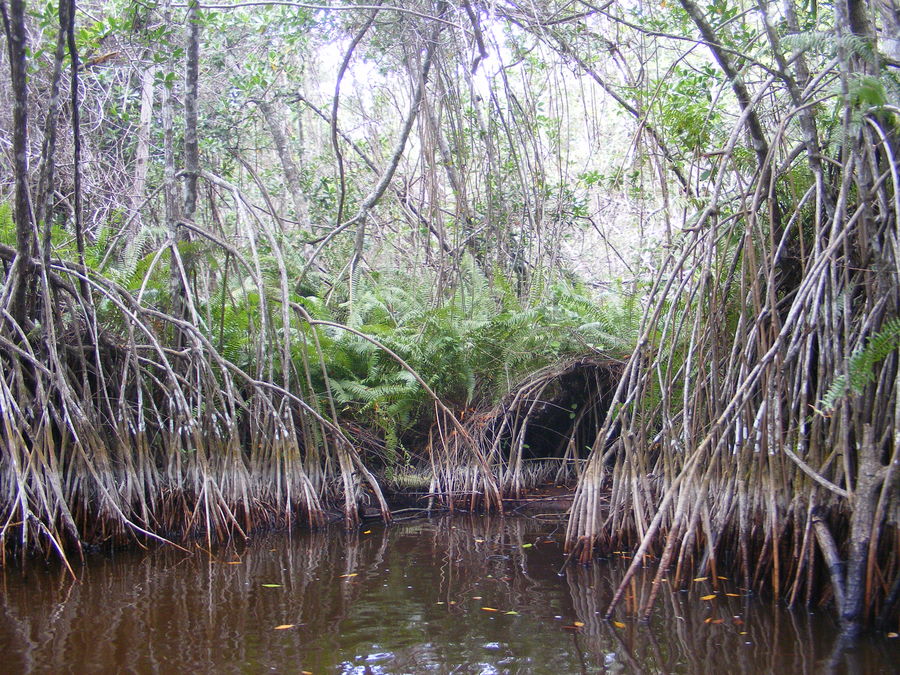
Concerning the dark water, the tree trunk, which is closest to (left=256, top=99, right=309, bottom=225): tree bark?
the tree trunk

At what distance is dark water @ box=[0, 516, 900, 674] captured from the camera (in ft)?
8.28

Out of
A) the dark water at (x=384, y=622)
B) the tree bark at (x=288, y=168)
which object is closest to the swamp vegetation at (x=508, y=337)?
the dark water at (x=384, y=622)

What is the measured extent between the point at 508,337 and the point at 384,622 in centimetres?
313

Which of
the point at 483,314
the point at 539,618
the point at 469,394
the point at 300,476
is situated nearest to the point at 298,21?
the point at 483,314

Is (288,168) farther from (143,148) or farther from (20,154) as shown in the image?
(20,154)

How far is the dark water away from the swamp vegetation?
19 cm

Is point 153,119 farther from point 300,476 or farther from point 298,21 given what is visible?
point 300,476

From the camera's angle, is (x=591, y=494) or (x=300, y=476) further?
(x=300, y=476)

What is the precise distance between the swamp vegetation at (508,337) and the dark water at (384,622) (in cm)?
19

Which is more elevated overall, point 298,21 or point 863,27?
point 298,21

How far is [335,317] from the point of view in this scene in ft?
20.9

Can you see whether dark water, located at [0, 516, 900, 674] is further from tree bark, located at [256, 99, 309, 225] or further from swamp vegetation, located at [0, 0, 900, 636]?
tree bark, located at [256, 99, 309, 225]

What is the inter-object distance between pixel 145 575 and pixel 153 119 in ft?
26.0

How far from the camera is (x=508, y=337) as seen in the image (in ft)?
18.9
